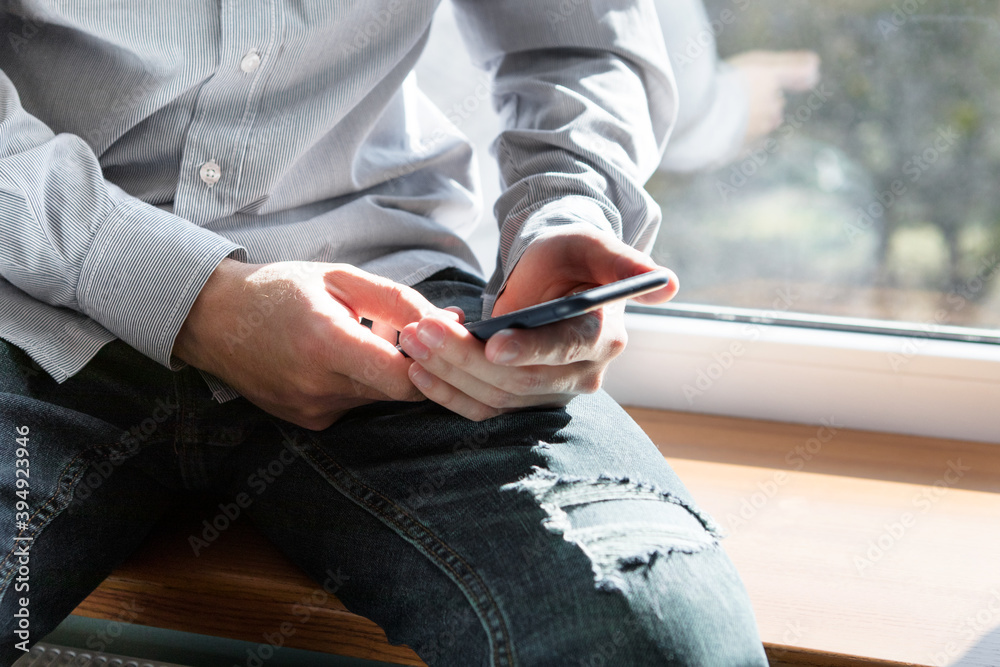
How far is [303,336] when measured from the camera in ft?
1.88

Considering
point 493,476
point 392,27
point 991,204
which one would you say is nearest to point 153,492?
point 493,476

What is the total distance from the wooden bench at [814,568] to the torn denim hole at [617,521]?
0.20 m

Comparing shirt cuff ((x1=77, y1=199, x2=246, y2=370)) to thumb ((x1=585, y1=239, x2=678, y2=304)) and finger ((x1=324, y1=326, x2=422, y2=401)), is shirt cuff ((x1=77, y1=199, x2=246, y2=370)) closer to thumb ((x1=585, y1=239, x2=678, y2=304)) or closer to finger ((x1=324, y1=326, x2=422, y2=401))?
finger ((x1=324, y1=326, x2=422, y2=401))

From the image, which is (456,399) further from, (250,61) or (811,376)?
(811,376)

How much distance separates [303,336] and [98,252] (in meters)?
0.20

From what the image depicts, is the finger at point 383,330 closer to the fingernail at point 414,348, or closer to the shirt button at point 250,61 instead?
the fingernail at point 414,348

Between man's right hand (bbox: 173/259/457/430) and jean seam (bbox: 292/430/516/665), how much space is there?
A: 2.1 inches

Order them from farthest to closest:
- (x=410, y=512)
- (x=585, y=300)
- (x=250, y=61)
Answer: (x=250, y=61)
(x=410, y=512)
(x=585, y=300)

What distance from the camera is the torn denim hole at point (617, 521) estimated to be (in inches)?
19.6

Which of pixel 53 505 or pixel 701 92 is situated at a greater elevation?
pixel 701 92

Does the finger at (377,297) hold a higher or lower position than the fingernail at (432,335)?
higher

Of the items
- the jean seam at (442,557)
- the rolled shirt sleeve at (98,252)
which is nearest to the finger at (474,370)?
the jean seam at (442,557)

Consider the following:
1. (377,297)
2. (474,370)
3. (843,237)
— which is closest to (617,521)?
(474,370)

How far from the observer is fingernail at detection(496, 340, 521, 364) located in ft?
1.68
